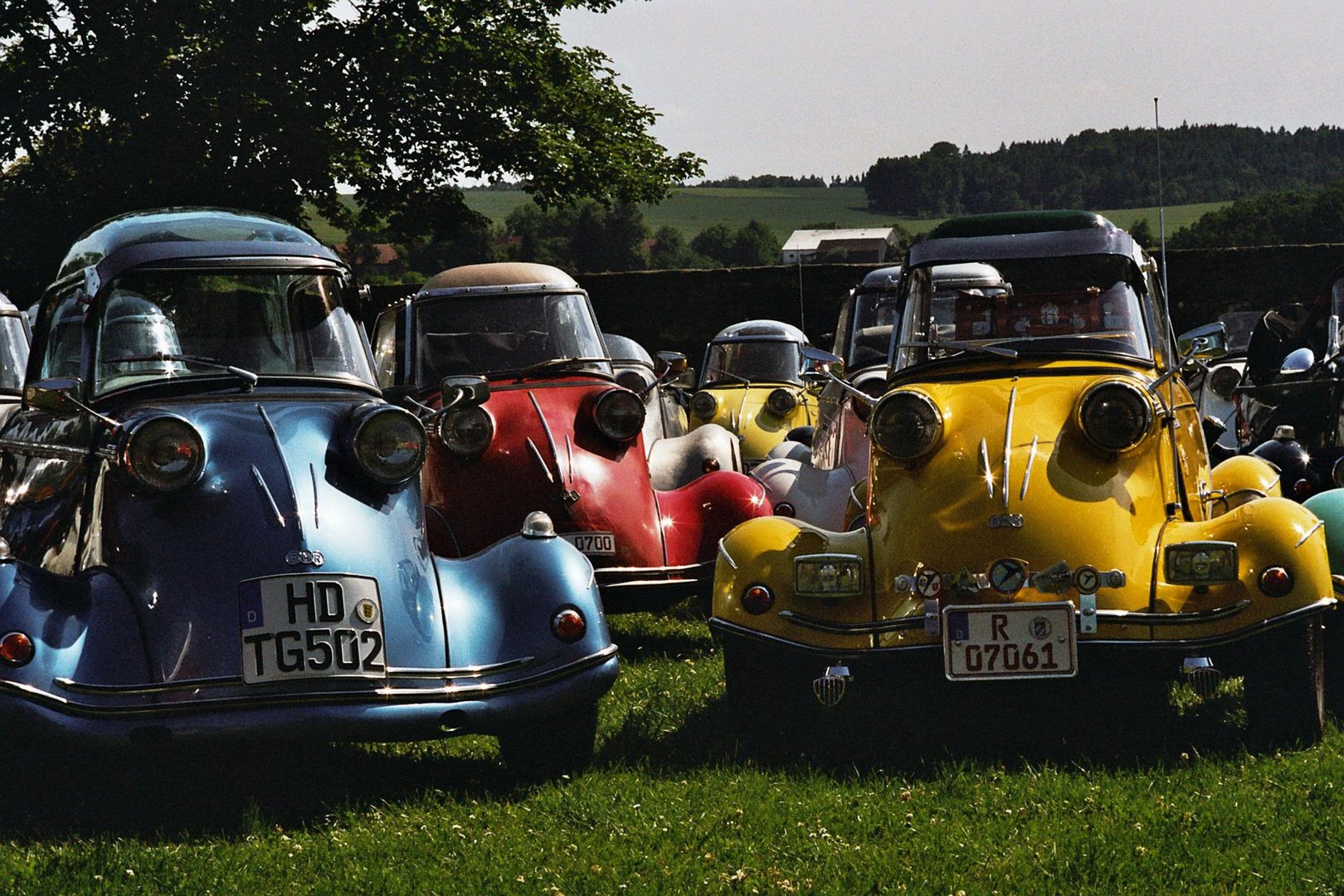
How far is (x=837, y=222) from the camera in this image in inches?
3098

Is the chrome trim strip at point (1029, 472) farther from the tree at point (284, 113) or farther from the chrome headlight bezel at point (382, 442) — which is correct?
the tree at point (284, 113)

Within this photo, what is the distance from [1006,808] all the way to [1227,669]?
119 centimetres

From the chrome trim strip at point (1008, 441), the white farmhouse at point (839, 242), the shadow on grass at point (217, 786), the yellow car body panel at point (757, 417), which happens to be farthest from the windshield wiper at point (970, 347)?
the white farmhouse at point (839, 242)

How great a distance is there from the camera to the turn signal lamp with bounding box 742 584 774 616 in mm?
6520

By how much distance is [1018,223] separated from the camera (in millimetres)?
7961

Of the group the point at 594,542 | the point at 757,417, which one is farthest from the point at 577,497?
the point at 757,417

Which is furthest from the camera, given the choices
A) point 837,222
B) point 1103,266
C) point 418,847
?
point 837,222

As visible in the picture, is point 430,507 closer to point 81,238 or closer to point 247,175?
point 81,238

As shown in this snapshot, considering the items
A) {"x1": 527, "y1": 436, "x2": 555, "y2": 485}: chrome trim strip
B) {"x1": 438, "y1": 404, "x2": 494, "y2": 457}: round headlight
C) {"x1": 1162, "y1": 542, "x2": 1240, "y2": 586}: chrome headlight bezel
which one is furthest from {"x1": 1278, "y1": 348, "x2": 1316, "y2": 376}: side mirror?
{"x1": 438, "y1": 404, "x2": 494, "y2": 457}: round headlight

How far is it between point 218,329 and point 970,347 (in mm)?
3268

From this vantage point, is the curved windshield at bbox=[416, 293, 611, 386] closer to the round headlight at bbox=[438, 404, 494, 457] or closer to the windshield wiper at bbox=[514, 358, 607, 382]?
the windshield wiper at bbox=[514, 358, 607, 382]

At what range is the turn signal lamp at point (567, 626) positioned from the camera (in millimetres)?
6148

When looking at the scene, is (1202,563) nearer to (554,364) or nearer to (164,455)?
(164,455)

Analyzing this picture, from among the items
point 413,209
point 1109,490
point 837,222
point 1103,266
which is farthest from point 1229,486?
point 837,222
